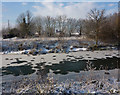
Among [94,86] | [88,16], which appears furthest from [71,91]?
[88,16]

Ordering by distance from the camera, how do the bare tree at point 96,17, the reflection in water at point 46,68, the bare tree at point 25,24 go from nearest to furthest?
the reflection in water at point 46,68 < the bare tree at point 96,17 < the bare tree at point 25,24

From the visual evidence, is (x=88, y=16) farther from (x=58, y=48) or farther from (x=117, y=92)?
(x=117, y=92)

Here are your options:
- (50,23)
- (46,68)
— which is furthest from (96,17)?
(50,23)

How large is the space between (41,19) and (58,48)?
8.01 meters

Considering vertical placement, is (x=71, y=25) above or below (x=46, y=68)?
above

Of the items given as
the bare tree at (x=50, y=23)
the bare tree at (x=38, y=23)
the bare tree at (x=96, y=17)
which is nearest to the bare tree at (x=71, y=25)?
the bare tree at (x=50, y=23)

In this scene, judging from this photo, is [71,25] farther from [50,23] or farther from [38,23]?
[38,23]

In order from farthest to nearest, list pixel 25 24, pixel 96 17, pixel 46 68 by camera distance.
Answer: pixel 25 24, pixel 96 17, pixel 46 68

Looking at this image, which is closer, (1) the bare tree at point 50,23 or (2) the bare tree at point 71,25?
(1) the bare tree at point 50,23

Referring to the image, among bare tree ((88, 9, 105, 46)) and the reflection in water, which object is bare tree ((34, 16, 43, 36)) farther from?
the reflection in water

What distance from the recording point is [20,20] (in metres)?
13.4

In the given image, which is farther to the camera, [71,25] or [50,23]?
[71,25]

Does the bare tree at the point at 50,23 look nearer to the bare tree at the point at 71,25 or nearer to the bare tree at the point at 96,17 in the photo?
the bare tree at the point at 71,25

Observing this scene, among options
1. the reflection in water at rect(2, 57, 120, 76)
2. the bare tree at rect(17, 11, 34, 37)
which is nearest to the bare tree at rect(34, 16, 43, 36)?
the bare tree at rect(17, 11, 34, 37)
